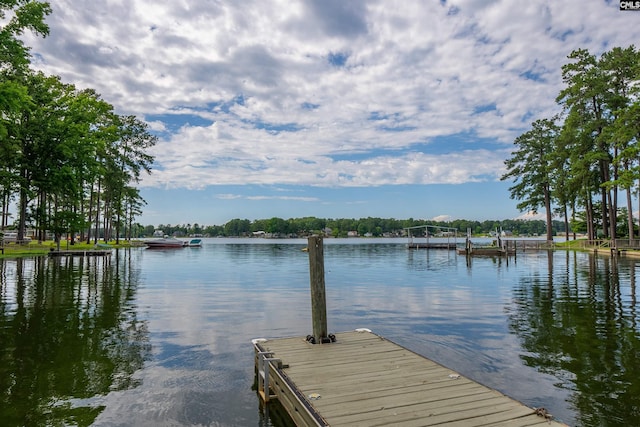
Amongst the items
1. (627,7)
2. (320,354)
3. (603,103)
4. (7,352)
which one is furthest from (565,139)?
(7,352)

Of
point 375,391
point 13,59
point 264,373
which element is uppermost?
point 13,59

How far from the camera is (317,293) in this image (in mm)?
8641

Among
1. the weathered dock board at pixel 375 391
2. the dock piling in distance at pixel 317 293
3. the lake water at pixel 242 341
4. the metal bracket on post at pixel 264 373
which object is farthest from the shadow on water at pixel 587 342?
the metal bracket on post at pixel 264 373

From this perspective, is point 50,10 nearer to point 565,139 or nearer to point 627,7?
point 627,7

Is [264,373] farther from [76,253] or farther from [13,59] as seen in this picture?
[76,253]

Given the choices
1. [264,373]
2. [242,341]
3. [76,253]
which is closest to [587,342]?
[264,373]

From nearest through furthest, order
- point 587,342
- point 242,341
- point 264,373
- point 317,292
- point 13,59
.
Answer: point 264,373 → point 317,292 → point 587,342 → point 242,341 → point 13,59

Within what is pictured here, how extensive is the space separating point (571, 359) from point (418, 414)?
19.4 ft

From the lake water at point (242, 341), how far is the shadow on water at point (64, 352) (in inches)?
1.3

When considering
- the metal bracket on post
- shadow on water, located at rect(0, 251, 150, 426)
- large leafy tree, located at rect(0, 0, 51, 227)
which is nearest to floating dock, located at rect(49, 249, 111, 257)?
large leafy tree, located at rect(0, 0, 51, 227)

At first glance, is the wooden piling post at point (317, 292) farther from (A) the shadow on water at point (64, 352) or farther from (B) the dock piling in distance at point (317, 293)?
(A) the shadow on water at point (64, 352)

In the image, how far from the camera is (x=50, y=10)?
2981 centimetres

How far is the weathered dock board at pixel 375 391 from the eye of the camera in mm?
4789

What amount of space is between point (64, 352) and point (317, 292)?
5874 millimetres
